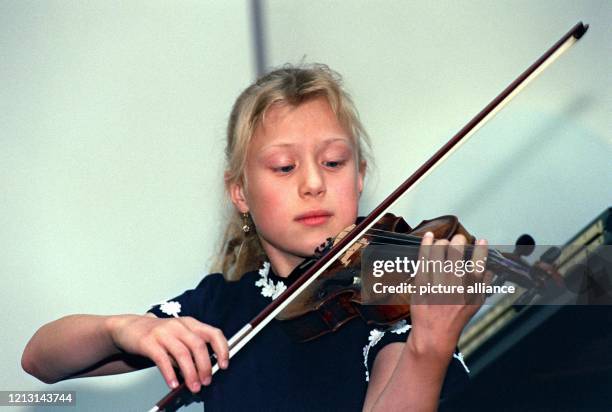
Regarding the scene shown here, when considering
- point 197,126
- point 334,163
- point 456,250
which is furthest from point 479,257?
point 197,126

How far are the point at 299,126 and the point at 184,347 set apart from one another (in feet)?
1.09

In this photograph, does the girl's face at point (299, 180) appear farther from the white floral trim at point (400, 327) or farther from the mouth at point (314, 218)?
the white floral trim at point (400, 327)

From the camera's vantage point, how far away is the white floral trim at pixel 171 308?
3.66ft

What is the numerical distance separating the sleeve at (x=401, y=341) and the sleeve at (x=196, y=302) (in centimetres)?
24

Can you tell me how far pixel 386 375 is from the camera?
926 millimetres

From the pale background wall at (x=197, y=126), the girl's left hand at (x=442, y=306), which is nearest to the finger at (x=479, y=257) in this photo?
the girl's left hand at (x=442, y=306)

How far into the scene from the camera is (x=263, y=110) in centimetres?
113

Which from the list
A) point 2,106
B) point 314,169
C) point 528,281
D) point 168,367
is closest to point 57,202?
point 2,106

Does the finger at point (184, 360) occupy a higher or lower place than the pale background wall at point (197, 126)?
lower

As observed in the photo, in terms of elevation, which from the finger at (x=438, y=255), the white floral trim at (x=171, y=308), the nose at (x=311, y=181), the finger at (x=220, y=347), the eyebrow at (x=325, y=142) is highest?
the eyebrow at (x=325, y=142)

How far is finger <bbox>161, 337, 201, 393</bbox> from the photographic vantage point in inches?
33.9

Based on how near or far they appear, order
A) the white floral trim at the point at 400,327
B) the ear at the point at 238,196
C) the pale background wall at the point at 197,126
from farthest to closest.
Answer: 1. the pale background wall at the point at 197,126
2. the ear at the point at 238,196
3. the white floral trim at the point at 400,327

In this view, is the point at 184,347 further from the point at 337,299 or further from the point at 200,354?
the point at 337,299

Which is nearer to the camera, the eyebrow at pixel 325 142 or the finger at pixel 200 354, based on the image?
the finger at pixel 200 354
